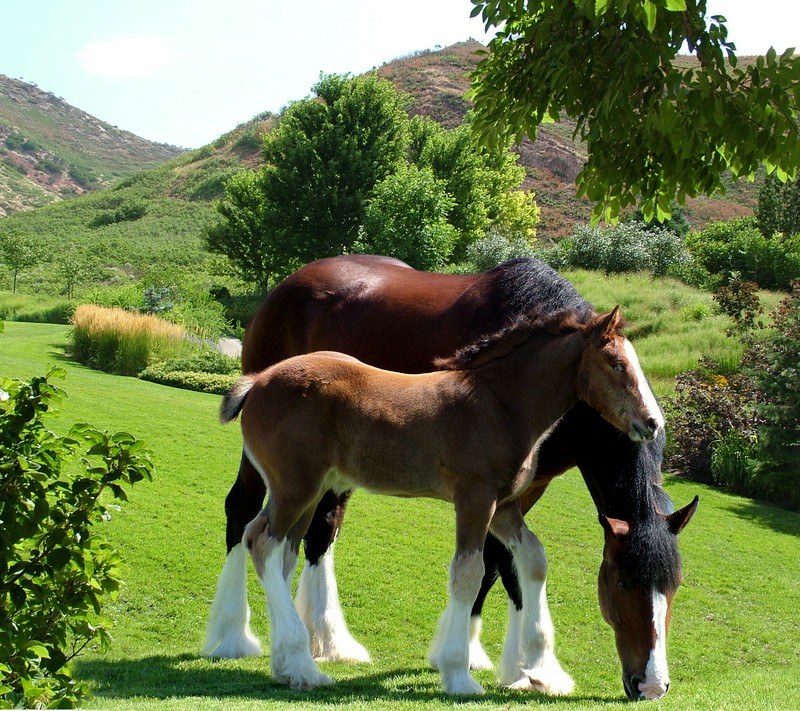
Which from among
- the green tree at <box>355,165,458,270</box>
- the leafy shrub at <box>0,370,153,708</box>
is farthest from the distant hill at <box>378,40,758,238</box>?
the leafy shrub at <box>0,370,153,708</box>

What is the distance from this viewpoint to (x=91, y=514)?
3.86 metres

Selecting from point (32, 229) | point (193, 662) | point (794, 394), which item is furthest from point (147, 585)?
point (32, 229)

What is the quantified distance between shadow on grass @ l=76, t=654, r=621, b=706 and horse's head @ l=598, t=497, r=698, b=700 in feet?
1.08

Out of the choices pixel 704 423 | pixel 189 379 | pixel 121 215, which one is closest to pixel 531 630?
pixel 704 423

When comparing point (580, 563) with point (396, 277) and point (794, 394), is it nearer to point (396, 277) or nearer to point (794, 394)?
→ point (396, 277)

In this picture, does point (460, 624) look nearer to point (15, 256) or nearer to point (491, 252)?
point (491, 252)

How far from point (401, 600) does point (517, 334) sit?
3707 mm

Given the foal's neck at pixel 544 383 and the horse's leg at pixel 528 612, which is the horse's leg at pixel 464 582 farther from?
the horse's leg at pixel 528 612

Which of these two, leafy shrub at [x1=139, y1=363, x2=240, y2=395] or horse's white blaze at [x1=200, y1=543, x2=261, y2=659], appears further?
leafy shrub at [x1=139, y1=363, x2=240, y2=395]

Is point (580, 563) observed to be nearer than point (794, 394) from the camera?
Yes

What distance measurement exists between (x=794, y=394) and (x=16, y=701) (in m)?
13.1

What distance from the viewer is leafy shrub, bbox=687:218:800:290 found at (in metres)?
32.1

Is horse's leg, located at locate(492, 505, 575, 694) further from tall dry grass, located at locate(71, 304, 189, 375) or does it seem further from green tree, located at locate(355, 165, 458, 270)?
green tree, located at locate(355, 165, 458, 270)

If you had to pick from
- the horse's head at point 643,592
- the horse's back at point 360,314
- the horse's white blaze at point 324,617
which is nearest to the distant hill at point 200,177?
the horse's back at point 360,314
